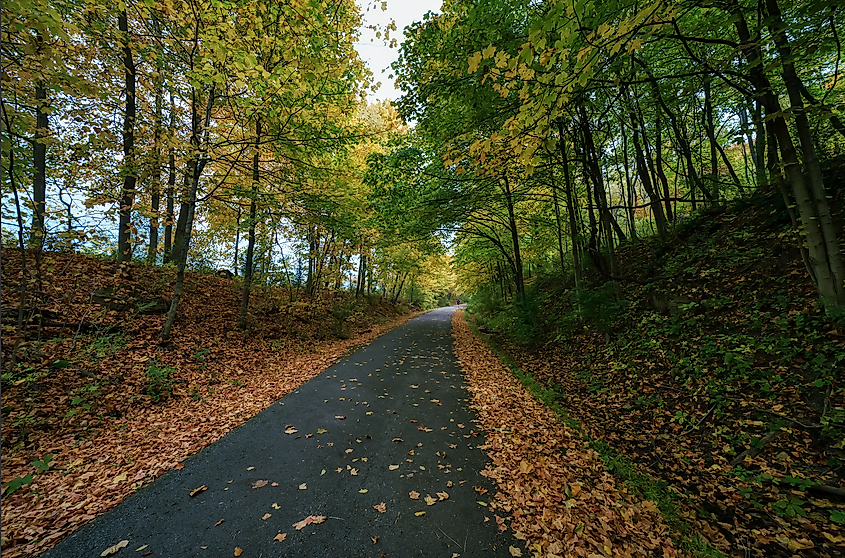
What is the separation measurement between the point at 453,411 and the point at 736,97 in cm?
1004

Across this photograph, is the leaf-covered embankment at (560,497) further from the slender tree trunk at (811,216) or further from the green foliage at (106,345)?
the green foliage at (106,345)

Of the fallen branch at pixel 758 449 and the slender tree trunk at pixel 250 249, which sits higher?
the slender tree trunk at pixel 250 249

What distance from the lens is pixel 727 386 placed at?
457 cm

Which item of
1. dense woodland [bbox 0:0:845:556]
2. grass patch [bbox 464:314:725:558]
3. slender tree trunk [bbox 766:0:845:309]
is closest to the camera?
grass patch [bbox 464:314:725:558]

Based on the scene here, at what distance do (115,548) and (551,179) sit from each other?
11.0 meters

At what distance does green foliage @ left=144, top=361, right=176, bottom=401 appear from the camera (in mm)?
5617

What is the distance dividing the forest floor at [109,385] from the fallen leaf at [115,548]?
52cm

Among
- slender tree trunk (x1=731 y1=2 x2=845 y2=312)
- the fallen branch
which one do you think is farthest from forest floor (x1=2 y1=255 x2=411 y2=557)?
slender tree trunk (x1=731 y1=2 x2=845 y2=312)

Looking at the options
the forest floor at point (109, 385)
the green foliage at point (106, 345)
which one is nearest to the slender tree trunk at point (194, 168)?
the forest floor at point (109, 385)

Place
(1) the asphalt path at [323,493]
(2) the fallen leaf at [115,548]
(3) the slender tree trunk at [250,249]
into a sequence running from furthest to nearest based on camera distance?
(3) the slender tree trunk at [250,249]
(1) the asphalt path at [323,493]
(2) the fallen leaf at [115,548]

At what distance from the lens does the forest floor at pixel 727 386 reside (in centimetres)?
324

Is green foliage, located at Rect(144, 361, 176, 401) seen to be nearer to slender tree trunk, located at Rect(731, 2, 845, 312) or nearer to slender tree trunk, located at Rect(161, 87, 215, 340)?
slender tree trunk, located at Rect(161, 87, 215, 340)

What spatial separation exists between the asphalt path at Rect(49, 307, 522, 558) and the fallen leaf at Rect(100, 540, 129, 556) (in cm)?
4

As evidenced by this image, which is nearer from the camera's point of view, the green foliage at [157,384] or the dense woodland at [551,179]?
the dense woodland at [551,179]
